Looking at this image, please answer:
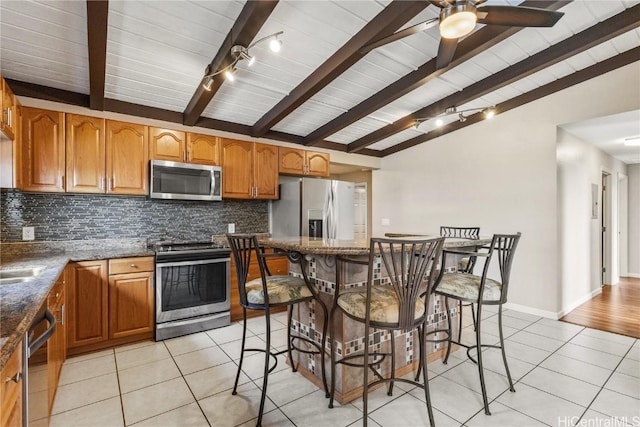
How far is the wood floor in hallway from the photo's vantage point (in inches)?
134

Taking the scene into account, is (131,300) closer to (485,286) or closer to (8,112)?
(8,112)

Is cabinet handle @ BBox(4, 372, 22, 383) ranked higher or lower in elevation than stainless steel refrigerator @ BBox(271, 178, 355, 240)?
lower

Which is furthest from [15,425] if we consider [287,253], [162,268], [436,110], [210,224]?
[436,110]

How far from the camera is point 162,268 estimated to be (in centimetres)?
298

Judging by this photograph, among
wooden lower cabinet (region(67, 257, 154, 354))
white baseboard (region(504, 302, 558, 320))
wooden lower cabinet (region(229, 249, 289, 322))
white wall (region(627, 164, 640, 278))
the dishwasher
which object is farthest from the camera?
white wall (region(627, 164, 640, 278))

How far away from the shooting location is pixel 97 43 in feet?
7.16

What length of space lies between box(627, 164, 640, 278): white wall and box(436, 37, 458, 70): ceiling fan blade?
6.21m

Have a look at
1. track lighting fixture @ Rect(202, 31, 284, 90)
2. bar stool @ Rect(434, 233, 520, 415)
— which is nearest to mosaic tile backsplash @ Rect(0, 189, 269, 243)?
track lighting fixture @ Rect(202, 31, 284, 90)

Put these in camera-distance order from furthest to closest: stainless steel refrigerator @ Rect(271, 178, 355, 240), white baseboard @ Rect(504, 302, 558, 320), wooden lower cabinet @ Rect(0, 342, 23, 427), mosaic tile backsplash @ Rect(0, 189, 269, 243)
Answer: stainless steel refrigerator @ Rect(271, 178, 355, 240), white baseboard @ Rect(504, 302, 558, 320), mosaic tile backsplash @ Rect(0, 189, 269, 243), wooden lower cabinet @ Rect(0, 342, 23, 427)

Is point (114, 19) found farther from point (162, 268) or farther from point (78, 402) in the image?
point (78, 402)

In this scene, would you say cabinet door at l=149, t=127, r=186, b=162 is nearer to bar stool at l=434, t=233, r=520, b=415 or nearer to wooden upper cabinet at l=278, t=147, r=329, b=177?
wooden upper cabinet at l=278, t=147, r=329, b=177

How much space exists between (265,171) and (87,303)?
2356mm

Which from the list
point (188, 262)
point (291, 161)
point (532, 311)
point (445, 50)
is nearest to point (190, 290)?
point (188, 262)

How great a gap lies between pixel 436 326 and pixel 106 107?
3.86 metres
